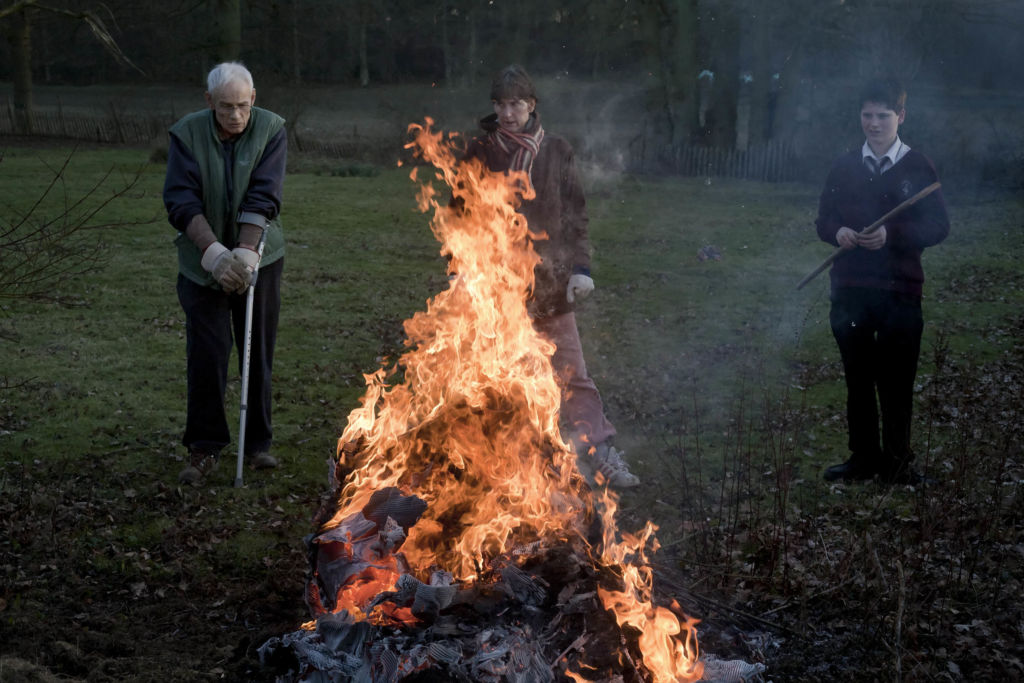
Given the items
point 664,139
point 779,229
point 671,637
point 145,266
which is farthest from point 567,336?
point 664,139

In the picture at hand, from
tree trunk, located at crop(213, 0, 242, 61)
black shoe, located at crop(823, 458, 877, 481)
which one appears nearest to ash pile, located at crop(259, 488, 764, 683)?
black shoe, located at crop(823, 458, 877, 481)

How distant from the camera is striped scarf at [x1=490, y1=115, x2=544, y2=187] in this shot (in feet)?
18.9

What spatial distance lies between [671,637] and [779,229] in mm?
14992

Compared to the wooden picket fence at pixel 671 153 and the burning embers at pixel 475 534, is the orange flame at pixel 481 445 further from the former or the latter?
the wooden picket fence at pixel 671 153

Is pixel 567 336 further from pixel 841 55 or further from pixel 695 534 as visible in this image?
pixel 841 55

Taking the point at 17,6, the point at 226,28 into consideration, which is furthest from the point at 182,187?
the point at 226,28

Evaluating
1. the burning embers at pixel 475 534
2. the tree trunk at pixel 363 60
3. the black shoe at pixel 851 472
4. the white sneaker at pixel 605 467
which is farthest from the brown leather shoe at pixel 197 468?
the tree trunk at pixel 363 60

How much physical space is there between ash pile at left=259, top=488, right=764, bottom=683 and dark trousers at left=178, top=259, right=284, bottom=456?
2.29 m

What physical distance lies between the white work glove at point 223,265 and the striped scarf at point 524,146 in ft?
5.92

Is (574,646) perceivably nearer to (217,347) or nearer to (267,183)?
(217,347)

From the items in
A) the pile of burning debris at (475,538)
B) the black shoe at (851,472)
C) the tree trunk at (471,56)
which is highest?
the tree trunk at (471,56)

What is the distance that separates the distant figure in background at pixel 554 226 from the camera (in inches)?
223

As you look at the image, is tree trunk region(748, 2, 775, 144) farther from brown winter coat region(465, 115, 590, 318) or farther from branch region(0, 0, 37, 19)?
branch region(0, 0, 37, 19)

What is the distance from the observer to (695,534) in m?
5.19
